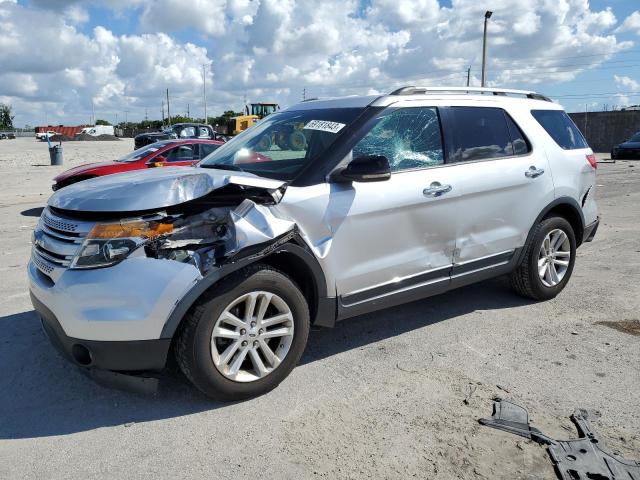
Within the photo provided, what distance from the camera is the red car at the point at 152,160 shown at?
34.8ft

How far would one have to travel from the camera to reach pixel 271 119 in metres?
4.58

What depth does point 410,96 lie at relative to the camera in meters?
4.00

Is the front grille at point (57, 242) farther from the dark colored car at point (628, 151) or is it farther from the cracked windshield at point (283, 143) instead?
the dark colored car at point (628, 151)

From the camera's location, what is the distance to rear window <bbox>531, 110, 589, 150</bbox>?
195 inches

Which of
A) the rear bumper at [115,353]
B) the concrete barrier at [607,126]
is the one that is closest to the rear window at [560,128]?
the rear bumper at [115,353]

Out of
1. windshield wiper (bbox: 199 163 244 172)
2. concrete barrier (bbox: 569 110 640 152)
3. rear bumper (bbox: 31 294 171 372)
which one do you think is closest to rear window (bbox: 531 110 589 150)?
windshield wiper (bbox: 199 163 244 172)

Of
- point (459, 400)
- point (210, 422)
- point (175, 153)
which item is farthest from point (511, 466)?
point (175, 153)

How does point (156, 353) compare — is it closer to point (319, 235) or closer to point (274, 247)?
point (274, 247)

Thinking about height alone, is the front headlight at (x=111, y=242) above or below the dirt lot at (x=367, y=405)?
above

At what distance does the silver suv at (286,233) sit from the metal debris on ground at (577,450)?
1107 mm

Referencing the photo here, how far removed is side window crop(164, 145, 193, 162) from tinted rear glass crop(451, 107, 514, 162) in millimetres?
8442

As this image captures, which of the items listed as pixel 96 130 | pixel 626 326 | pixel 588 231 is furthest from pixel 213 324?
pixel 96 130

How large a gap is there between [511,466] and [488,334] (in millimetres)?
1716

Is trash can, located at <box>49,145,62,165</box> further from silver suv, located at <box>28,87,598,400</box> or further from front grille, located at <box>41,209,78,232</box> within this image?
front grille, located at <box>41,209,78,232</box>
